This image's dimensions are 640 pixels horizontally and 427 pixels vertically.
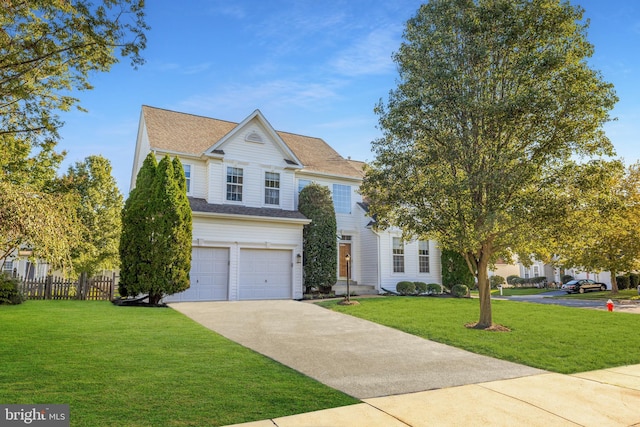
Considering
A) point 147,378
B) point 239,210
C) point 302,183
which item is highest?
point 302,183

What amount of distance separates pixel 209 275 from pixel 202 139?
7247 millimetres

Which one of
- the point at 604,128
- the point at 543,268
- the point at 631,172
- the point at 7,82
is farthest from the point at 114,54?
the point at 543,268

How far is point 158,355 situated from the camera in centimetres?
747

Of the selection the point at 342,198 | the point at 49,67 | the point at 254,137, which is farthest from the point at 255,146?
the point at 49,67

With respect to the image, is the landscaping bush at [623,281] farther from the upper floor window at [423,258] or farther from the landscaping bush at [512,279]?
the upper floor window at [423,258]

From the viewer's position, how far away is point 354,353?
870 cm

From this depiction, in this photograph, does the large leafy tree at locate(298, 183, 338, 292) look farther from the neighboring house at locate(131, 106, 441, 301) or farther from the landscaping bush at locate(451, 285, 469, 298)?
the landscaping bush at locate(451, 285, 469, 298)

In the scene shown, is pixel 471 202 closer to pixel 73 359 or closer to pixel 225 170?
pixel 73 359

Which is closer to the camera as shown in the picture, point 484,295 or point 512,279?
point 484,295

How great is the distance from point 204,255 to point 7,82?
11.0 metres

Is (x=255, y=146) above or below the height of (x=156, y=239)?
above

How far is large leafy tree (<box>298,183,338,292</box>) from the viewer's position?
19.9m

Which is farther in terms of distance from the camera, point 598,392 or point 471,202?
point 471,202

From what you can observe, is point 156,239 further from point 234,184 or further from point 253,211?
point 234,184
